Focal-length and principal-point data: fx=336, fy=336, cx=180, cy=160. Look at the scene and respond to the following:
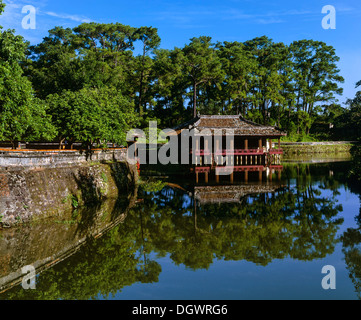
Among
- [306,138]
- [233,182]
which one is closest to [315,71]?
[306,138]

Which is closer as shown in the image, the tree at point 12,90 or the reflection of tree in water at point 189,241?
the reflection of tree in water at point 189,241

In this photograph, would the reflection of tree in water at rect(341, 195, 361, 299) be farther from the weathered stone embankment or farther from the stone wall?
the stone wall

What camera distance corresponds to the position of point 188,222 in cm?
1555

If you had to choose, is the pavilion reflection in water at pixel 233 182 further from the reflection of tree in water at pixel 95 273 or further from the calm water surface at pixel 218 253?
the reflection of tree in water at pixel 95 273

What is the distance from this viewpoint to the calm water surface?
8953 mm

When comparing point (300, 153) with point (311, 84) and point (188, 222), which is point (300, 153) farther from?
→ point (188, 222)

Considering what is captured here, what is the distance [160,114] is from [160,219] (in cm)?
4141

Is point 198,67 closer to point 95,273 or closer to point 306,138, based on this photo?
point 306,138

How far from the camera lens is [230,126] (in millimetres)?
39125

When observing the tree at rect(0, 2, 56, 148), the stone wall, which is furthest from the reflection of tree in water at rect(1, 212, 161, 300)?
the tree at rect(0, 2, 56, 148)

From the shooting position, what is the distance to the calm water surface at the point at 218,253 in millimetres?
8953

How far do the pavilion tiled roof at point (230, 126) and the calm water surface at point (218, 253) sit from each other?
16.6m

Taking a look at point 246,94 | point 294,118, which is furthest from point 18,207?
point 294,118

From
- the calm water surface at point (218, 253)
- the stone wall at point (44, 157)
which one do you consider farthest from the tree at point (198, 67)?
the calm water surface at point (218, 253)
